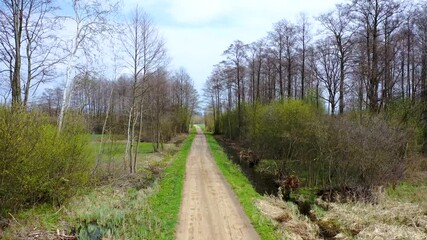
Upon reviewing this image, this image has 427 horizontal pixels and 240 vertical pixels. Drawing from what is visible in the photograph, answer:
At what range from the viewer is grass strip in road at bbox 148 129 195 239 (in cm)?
1164

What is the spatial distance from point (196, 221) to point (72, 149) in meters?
5.35

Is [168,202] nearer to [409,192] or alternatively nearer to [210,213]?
[210,213]

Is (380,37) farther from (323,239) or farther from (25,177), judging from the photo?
(25,177)

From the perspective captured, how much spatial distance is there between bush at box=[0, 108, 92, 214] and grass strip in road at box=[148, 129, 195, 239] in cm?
316

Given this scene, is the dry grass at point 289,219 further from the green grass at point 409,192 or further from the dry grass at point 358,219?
the green grass at point 409,192

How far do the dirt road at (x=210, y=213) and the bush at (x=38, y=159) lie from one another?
4.42 metres

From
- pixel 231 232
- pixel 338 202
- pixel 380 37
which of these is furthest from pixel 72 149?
pixel 380 37

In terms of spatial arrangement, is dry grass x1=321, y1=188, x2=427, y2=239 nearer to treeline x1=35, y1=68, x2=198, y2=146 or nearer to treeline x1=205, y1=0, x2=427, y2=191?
treeline x1=205, y1=0, x2=427, y2=191

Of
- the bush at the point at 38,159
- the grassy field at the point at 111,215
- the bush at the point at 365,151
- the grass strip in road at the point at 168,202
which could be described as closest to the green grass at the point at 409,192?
the bush at the point at 365,151

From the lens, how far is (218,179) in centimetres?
2125

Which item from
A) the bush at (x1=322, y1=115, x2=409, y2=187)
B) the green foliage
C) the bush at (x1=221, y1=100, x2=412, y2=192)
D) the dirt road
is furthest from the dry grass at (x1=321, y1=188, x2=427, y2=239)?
the green foliage

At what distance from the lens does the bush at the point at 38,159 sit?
10242 millimetres

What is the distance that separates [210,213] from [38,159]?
247 inches

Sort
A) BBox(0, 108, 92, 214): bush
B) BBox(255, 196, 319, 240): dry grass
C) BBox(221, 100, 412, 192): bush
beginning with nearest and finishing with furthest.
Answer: BBox(0, 108, 92, 214): bush, BBox(255, 196, 319, 240): dry grass, BBox(221, 100, 412, 192): bush
